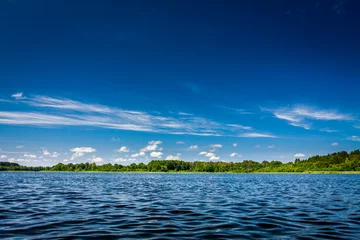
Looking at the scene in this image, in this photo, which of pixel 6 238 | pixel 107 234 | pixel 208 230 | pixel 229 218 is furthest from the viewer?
pixel 229 218

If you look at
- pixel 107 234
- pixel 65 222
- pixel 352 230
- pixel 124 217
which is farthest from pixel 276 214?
pixel 65 222

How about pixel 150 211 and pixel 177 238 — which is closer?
pixel 177 238

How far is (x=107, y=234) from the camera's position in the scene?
11.2m

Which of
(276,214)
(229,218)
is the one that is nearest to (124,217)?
(229,218)

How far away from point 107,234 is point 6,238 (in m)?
3.85

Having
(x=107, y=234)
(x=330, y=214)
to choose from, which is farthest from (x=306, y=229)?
(x=107, y=234)

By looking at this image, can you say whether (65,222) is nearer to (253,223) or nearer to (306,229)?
(253,223)

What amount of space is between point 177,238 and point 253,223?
5075 mm

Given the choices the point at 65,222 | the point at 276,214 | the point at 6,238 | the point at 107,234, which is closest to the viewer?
the point at 6,238

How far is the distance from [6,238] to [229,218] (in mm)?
10857

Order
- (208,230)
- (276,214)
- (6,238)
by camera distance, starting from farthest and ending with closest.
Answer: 1. (276,214)
2. (208,230)
3. (6,238)

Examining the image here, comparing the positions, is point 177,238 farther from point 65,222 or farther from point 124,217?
point 65,222

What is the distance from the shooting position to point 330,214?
16.7 meters

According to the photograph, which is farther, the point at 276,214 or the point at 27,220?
the point at 276,214
